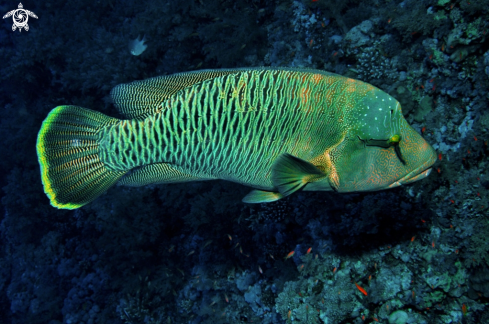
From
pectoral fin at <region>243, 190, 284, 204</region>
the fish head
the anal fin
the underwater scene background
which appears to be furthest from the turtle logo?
the fish head

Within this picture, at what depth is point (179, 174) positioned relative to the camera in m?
2.77

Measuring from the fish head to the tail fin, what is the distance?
210 cm

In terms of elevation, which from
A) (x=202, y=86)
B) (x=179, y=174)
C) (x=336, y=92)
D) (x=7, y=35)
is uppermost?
(x=7, y=35)

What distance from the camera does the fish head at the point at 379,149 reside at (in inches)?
83.4

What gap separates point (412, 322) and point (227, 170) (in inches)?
131

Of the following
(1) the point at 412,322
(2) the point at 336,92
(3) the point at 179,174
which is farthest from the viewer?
(1) the point at 412,322

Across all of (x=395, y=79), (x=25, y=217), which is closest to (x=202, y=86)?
(x=395, y=79)

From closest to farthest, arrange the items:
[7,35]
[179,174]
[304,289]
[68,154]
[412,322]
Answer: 1. [68,154]
2. [179,174]
3. [412,322]
4. [304,289]
5. [7,35]

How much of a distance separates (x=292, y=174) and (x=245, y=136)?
52 cm

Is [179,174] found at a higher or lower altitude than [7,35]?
lower

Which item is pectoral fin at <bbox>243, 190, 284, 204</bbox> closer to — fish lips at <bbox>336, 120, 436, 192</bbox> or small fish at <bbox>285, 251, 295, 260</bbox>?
fish lips at <bbox>336, 120, 436, 192</bbox>

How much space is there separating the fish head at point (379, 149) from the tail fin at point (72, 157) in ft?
6.89

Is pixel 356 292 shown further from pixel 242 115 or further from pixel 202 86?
pixel 202 86

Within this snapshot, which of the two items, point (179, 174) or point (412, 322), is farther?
point (412, 322)
